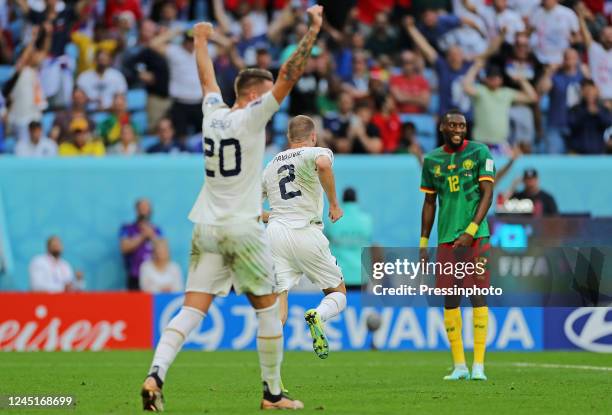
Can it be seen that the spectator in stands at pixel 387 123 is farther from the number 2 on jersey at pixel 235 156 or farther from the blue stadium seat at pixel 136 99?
the number 2 on jersey at pixel 235 156

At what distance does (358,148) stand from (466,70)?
2.47 meters

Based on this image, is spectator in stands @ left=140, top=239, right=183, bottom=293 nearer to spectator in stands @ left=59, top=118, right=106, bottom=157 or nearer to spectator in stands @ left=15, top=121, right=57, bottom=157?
spectator in stands @ left=59, top=118, right=106, bottom=157

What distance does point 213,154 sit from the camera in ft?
28.2

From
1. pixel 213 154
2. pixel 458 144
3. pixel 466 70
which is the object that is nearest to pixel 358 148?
pixel 466 70

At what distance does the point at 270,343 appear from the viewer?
28.5 feet

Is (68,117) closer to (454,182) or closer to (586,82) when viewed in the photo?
(586,82)

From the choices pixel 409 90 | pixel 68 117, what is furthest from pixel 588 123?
pixel 68 117

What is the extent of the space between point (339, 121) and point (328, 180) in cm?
1002

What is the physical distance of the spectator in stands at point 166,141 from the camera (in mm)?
20609

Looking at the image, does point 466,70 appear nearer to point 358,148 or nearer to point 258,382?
point 358,148

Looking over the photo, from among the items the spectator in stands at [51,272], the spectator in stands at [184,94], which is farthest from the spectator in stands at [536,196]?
the spectator in stands at [51,272]


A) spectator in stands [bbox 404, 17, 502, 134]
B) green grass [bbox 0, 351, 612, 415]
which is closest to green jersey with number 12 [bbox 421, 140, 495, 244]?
green grass [bbox 0, 351, 612, 415]

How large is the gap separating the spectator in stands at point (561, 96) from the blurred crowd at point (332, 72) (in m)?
0.03

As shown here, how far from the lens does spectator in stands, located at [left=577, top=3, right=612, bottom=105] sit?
2278cm
